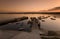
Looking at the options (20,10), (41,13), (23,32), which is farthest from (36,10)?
(23,32)

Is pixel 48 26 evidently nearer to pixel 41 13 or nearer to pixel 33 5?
pixel 41 13

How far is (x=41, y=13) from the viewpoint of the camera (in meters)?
1.70

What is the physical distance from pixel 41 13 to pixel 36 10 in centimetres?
8

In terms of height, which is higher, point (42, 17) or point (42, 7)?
point (42, 7)

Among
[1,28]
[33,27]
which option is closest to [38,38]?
[33,27]

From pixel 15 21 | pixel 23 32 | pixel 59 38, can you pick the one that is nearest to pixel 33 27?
pixel 23 32

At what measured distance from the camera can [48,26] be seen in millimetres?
1681

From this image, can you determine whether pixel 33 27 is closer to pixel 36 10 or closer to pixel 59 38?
pixel 36 10

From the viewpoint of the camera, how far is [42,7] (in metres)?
1.71

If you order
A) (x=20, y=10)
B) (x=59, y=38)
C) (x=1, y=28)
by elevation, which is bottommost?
(x=59, y=38)

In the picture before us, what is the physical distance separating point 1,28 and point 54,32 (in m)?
0.69

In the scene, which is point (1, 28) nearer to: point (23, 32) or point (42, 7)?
point (23, 32)

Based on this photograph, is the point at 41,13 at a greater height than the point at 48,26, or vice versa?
the point at 41,13

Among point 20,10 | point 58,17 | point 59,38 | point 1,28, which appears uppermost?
point 20,10
